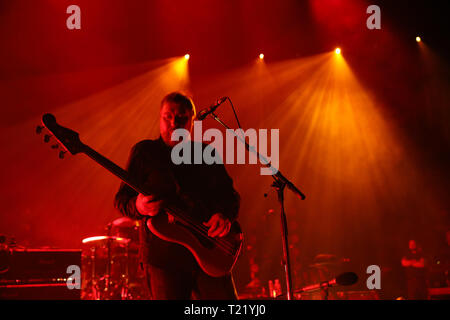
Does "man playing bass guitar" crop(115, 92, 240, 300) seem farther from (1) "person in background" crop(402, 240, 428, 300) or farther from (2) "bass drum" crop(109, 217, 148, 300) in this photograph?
(1) "person in background" crop(402, 240, 428, 300)

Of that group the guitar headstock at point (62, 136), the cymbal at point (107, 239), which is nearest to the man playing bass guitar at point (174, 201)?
the guitar headstock at point (62, 136)

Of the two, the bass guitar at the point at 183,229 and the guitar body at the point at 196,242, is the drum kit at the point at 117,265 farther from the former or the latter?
the guitar body at the point at 196,242

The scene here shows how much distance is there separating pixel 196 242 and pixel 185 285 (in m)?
0.26

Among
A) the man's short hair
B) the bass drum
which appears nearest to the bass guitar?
the man's short hair

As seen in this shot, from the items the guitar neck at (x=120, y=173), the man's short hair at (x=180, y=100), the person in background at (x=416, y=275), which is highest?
the man's short hair at (x=180, y=100)

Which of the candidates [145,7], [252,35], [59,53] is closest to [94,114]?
[59,53]

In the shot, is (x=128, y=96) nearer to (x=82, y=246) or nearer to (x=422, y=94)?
(x=82, y=246)

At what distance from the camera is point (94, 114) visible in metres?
8.68

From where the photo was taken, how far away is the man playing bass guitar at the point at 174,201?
2.22m

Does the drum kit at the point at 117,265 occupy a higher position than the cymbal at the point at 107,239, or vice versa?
the cymbal at the point at 107,239

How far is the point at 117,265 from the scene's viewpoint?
7.62 metres

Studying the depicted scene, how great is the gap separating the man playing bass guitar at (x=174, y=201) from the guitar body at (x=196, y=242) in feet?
0.09

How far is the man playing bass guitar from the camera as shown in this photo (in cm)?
222

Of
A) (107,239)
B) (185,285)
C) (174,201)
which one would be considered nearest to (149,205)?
(174,201)
